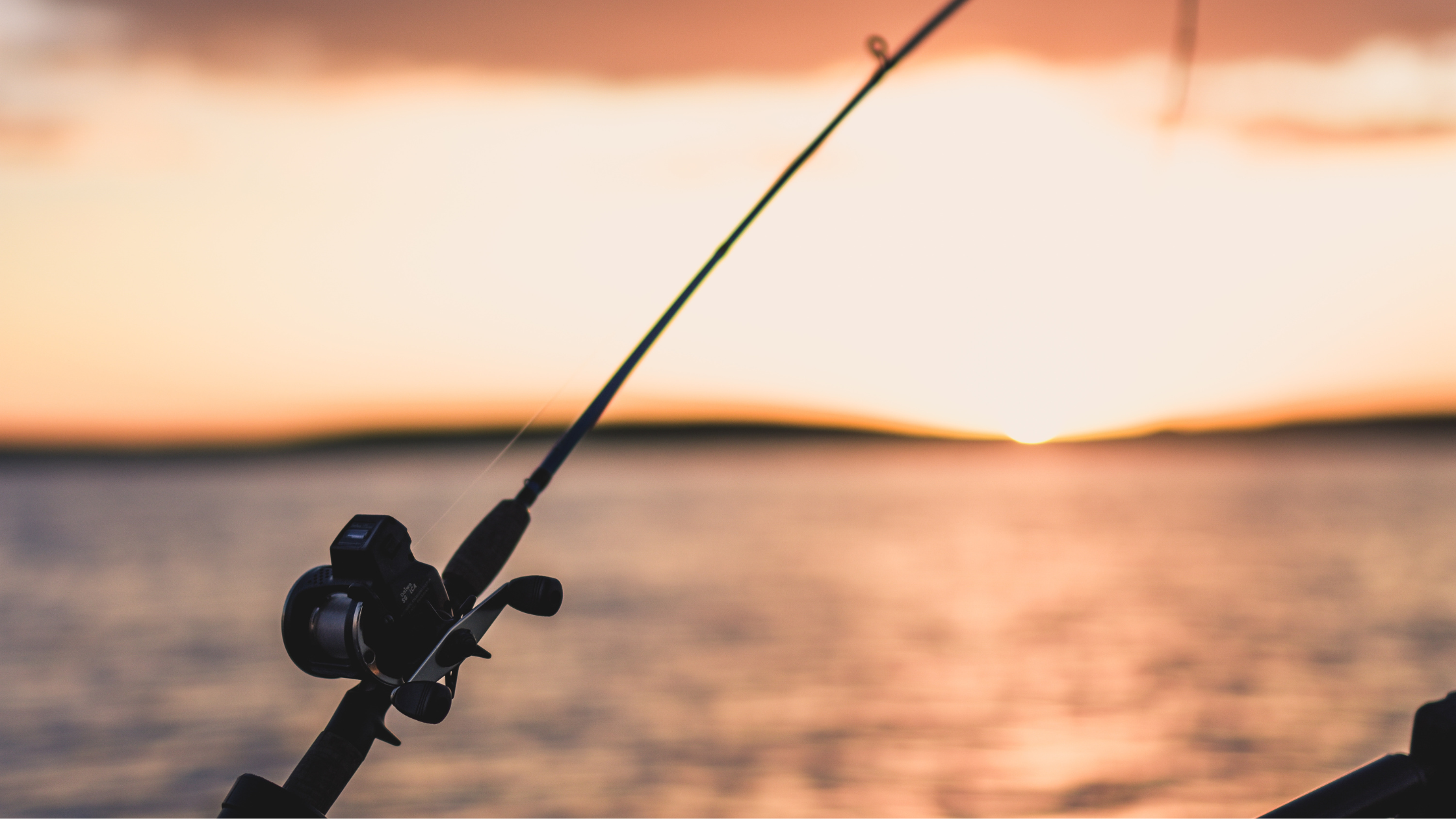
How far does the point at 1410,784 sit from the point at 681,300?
4.16 feet

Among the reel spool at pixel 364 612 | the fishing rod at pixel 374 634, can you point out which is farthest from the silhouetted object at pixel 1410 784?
the reel spool at pixel 364 612

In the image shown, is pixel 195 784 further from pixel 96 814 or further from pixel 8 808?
pixel 8 808

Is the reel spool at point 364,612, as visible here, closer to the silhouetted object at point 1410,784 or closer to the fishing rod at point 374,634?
the fishing rod at point 374,634

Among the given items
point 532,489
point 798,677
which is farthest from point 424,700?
point 798,677

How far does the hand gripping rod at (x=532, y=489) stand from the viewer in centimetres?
166

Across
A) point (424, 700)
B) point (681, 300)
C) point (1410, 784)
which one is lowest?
point (424, 700)

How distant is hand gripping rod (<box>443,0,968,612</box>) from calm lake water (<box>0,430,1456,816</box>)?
128 centimetres

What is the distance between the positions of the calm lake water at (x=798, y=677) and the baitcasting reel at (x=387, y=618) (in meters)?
1.63

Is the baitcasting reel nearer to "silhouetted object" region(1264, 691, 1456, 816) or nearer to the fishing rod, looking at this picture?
the fishing rod

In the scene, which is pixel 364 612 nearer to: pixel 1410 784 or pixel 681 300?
pixel 681 300

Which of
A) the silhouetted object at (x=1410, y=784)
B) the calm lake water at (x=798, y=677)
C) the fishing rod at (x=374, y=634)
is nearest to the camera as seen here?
the silhouetted object at (x=1410, y=784)

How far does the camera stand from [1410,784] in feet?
3.32

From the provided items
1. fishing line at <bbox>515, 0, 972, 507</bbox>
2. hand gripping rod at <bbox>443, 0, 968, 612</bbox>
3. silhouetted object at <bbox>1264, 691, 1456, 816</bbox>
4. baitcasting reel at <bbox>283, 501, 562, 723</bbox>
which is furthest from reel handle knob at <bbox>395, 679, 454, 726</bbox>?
silhouetted object at <bbox>1264, 691, 1456, 816</bbox>

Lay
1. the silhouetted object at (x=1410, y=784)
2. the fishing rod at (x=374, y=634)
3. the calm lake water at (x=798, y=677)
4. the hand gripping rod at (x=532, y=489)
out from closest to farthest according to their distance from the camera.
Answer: the silhouetted object at (x=1410, y=784) < the fishing rod at (x=374, y=634) < the hand gripping rod at (x=532, y=489) < the calm lake water at (x=798, y=677)
